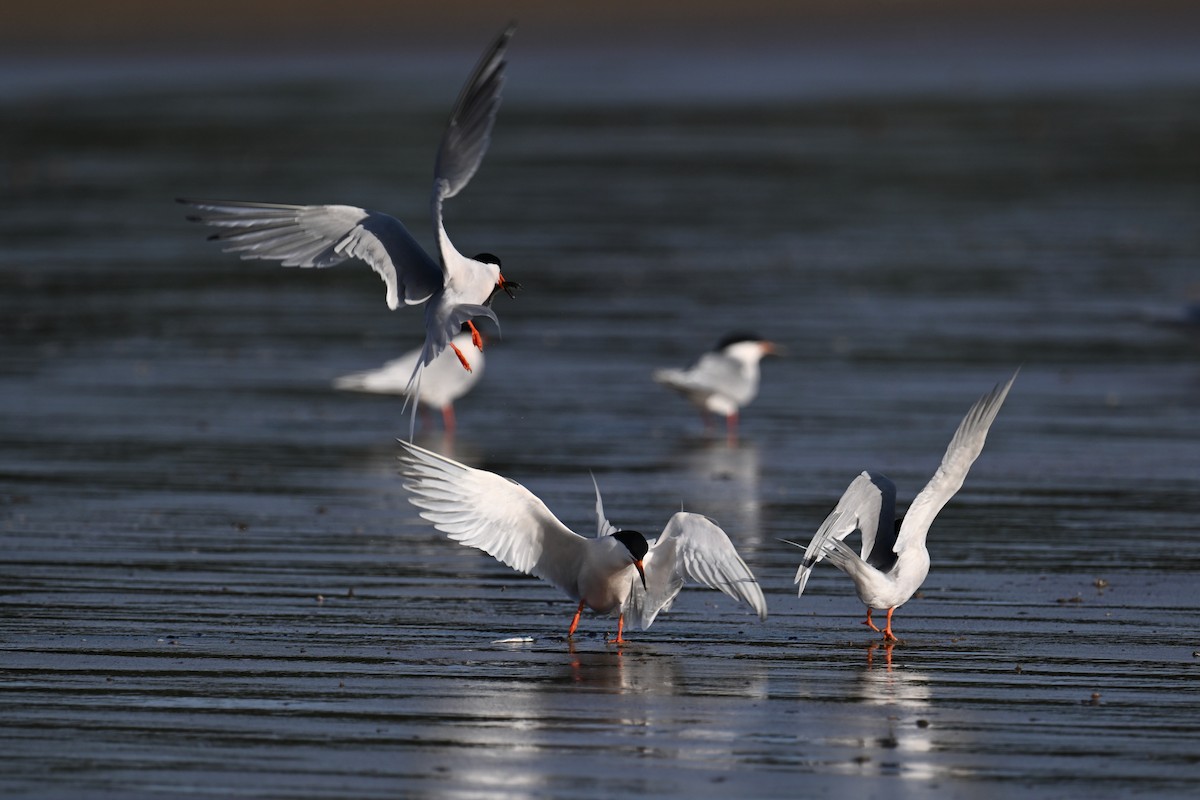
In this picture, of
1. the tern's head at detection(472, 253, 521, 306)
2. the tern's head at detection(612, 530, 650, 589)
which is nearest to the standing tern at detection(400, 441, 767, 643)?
the tern's head at detection(612, 530, 650, 589)

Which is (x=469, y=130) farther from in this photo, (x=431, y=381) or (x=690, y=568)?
(x=431, y=381)

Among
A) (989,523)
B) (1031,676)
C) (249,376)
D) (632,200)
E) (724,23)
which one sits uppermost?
(724,23)

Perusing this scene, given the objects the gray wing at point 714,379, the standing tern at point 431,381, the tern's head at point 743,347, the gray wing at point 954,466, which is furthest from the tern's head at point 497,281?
the tern's head at point 743,347

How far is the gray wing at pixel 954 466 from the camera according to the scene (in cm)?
801

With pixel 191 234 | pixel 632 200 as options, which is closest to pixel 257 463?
pixel 191 234

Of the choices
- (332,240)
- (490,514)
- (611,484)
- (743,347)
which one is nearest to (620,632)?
(490,514)

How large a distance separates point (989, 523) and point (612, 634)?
2.52m

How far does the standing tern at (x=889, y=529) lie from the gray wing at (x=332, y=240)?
6.16 ft

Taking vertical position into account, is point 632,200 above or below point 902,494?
above

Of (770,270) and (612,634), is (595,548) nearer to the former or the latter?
(612,634)

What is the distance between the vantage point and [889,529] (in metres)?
8.12

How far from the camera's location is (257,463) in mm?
11508

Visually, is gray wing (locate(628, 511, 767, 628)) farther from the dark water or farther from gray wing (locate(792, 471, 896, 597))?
gray wing (locate(792, 471, 896, 597))

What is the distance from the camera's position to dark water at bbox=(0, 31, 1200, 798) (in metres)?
6.64
